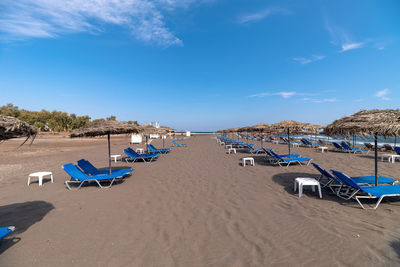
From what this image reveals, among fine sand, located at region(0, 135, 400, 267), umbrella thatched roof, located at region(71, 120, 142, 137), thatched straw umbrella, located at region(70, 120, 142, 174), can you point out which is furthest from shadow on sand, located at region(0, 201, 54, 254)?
umbrella thatched roof, located at region(71, 120, 142, 137)

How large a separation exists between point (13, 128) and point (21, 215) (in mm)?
2002

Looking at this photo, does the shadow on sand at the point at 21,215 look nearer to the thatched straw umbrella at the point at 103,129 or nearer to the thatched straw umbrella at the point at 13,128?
the thatched straw umbrella at the point at 13,128

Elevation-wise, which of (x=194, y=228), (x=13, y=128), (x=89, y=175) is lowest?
(x=194, y=228)

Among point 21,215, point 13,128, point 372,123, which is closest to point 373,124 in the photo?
point 372,123

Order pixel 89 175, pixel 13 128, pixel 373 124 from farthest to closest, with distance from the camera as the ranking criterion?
pixel 89 175 < pixel 373 124 < pixel 13 128

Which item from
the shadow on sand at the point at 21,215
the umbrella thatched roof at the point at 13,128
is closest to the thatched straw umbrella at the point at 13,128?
the umbrella thatched roof at the point at 13,128

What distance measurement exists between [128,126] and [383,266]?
7025 mm

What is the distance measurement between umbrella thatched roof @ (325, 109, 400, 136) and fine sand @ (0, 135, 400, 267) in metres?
1.46

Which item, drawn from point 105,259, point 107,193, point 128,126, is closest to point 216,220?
point 105,259

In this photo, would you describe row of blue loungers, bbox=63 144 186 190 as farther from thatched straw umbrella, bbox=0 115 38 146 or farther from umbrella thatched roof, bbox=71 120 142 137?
thatched straw umbrella, bbox=0 115 38 146

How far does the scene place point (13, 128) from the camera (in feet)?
8.50

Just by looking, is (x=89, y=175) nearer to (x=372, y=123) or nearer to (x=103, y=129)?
(x=103, y=129)

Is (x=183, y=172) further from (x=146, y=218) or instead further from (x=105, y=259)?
(x=105, y=259)

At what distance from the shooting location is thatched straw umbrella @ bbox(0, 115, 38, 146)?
2581 mm
